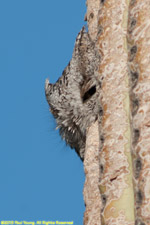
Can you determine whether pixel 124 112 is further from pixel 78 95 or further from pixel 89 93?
pixel 78 95

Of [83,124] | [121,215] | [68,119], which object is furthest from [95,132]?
[121,215]

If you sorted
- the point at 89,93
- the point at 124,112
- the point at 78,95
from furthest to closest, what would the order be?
the point at 78,95 < the point at 89,93 < the point at 124,112

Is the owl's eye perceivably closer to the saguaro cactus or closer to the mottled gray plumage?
the mottled gray plumage

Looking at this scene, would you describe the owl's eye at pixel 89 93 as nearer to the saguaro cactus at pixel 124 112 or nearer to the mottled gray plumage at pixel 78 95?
the mottled gray plumage at pixel 78 95

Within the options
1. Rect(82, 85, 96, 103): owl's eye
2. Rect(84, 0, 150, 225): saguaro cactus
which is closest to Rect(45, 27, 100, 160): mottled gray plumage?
Rect(82, 85, 96, 103): owl's eye

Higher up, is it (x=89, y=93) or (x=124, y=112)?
(x=89, y=93)

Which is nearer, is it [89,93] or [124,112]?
[124,112]

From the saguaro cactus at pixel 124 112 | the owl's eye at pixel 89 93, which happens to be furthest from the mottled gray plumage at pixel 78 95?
the saguaro cactus at pixel 124 112

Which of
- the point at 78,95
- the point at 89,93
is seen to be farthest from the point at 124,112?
the point at 78,95

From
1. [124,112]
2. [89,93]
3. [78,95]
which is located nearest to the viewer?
[124,112]
